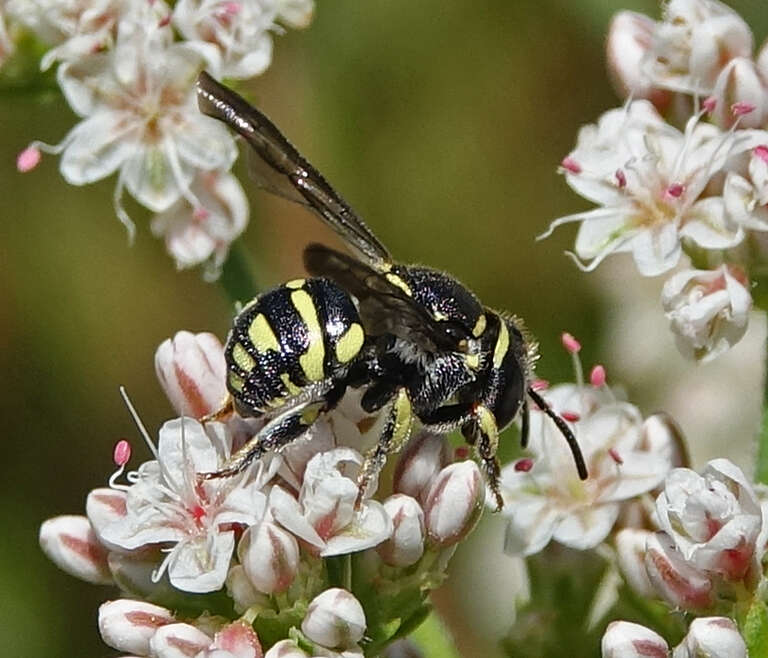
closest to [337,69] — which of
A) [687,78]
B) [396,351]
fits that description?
[687,78]

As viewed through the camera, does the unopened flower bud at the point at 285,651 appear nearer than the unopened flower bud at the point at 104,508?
Yes

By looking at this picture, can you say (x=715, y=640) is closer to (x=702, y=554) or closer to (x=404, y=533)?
(x=702, y=554)

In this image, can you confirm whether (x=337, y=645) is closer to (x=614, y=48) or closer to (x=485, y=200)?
(x=614, y=48)

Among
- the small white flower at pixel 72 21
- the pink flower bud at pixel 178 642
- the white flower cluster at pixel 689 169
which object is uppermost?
the small white flower at pixel 72 21

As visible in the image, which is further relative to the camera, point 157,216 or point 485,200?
point 485,200

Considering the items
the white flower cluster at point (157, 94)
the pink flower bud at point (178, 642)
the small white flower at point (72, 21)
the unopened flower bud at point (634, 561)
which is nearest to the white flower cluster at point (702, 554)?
the unopened flower bud at point (634, 561)

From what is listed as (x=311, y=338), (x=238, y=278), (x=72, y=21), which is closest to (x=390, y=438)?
(x=311, y=338)

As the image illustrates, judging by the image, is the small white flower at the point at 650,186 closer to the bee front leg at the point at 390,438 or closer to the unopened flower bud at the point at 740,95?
the unopened flower bud at the point at 740,95

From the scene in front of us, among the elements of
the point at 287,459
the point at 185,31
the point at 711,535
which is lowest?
the point at 711,535
